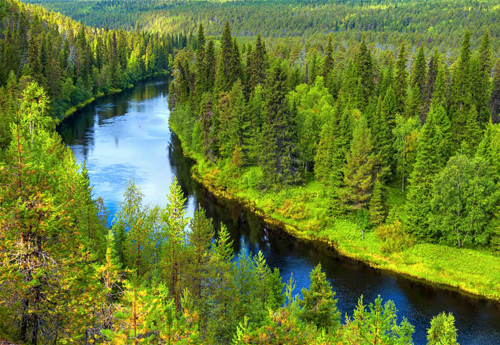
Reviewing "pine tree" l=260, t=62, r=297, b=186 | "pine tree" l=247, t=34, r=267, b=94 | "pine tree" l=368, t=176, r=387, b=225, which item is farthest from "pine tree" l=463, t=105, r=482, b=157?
"pine tree" l=247, t=34, r=267, b=94

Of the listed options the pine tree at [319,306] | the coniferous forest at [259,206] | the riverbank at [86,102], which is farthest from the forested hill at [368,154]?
the riverbank at [86,102]

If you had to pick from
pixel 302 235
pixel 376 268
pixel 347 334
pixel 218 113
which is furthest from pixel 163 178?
pixel 347 334

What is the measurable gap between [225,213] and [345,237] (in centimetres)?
1938

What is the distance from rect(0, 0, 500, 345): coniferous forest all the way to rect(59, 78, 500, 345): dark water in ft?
6.80

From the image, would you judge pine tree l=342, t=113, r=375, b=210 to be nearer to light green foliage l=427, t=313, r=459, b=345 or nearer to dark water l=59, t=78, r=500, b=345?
dark water l=59, t=78, r=500, b=345

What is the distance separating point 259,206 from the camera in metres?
71.8

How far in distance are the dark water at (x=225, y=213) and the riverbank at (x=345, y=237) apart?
1.67m

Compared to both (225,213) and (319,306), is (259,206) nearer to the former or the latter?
(225,213)

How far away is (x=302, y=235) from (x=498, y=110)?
45398mm

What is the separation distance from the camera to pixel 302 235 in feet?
208

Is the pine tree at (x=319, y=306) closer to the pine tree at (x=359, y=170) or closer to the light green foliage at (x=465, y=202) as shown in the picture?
the light green foliage at (x=465, y=202)

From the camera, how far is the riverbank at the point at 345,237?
51.0 metres

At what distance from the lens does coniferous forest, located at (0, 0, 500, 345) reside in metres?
21.5

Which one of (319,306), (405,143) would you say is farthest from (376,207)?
(319,306)
